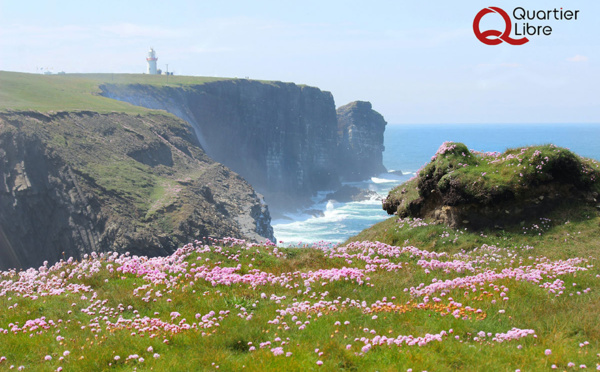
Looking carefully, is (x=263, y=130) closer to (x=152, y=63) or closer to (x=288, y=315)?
(x=152, y=63)

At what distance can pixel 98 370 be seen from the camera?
7504 millimetres

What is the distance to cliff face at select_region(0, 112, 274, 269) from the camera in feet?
193

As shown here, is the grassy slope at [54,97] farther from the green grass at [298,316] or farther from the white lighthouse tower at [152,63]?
the green grass at [298,316]

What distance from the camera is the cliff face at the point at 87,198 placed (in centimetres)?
5872

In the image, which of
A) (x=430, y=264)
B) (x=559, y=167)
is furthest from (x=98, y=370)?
(x=559, y=167)

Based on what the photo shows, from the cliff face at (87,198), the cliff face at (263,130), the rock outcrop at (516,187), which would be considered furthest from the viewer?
the cliff face at (263,130)

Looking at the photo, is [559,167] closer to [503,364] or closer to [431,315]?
[431,315]

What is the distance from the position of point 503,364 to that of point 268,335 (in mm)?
3706

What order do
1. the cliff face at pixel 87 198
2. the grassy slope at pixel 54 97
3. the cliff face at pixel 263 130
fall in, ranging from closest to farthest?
the cliff face at pixel 87 198 → the grassy slope at pixel 54 97 → the cliff face at pixel 263 130

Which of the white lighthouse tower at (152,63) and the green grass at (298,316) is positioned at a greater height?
the white lighthouse tower at (152,63)

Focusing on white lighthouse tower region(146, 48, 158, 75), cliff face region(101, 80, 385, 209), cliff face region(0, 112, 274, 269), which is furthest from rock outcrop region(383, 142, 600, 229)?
white lighthouse tower region(146, 48, 158, 75)

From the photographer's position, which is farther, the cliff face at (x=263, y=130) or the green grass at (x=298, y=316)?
the cliff face at (x=263, y=130)

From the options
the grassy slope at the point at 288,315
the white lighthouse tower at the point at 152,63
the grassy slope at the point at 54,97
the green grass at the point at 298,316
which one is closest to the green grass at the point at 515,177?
the grassy slope at the point at 288,315

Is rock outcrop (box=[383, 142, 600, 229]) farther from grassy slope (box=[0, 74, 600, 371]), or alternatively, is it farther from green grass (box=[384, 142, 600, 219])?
grassy slope (box=[0, 74, 600, 371])
